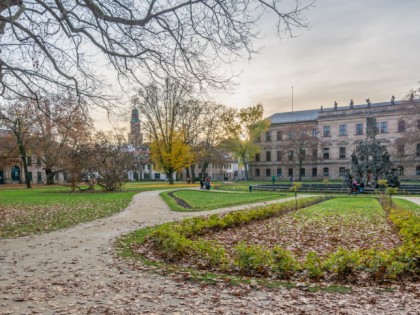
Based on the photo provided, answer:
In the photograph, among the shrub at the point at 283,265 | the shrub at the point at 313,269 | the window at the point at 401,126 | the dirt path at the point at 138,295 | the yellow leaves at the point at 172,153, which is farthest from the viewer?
the window at the point at 401,126

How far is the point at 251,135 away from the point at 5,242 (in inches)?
2070

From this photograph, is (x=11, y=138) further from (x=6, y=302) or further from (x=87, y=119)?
(x=6, y=302)

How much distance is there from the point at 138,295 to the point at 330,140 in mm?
63909

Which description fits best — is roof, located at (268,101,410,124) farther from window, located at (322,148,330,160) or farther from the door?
the door

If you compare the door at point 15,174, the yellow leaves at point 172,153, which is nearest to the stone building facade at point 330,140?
the yellow leaves at point 172,153

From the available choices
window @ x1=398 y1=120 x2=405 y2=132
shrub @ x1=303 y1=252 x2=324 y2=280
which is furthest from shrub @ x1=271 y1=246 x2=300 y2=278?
window @ x1=398 y1=120 x2=405 y2=132

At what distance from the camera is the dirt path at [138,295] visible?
4.78 metres

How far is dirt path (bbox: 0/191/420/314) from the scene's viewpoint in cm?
478

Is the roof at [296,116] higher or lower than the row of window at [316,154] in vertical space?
higher

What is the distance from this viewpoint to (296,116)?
72438 millimetres

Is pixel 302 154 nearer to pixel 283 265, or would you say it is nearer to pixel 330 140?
pixel 330 140

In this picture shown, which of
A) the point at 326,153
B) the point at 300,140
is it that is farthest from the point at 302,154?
the point at 326,153

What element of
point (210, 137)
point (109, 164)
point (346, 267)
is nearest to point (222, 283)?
point (346, 267)

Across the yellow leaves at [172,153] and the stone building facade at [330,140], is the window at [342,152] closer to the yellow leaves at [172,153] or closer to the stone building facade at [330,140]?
the stone building facade at [330,140]
